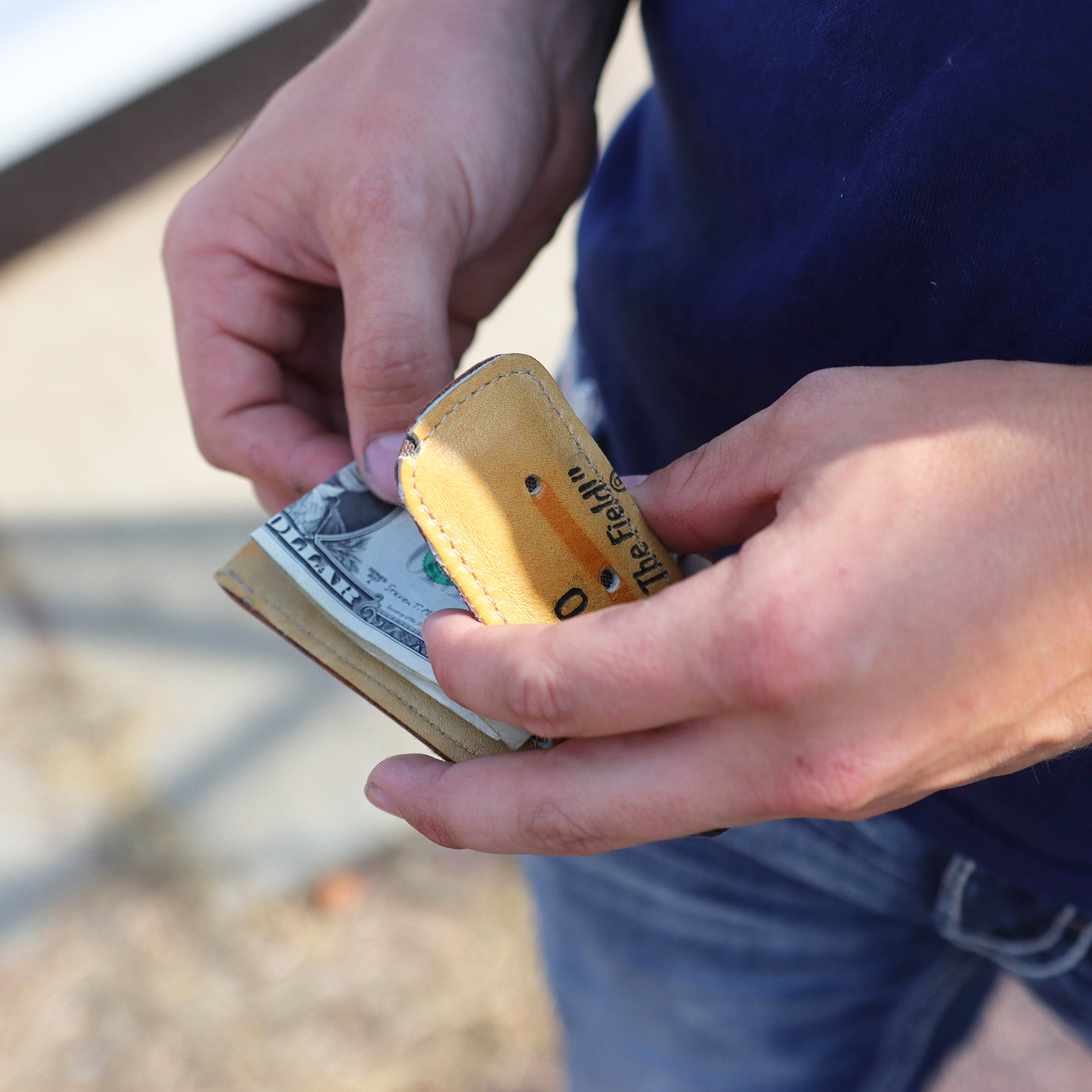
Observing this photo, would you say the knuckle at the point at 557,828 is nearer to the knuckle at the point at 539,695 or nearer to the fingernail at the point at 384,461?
the knuckle at the point at 539,695

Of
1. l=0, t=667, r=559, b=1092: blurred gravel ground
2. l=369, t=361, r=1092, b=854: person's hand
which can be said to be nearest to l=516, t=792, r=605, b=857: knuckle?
l=369, t=361, r=1092, b=854: person's hand

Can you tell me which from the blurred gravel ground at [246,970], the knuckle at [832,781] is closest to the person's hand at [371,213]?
the knuckle at [832,781]

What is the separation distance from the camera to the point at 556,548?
0.71 m

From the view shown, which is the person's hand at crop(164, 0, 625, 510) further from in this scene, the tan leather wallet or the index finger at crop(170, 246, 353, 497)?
the tan leather wallet

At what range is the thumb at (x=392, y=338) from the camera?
847 millimetres

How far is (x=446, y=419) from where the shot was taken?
27.0 inches

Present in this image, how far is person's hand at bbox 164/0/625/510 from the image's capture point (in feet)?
2.83

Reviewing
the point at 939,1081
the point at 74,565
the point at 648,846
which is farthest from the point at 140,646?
the point at 939,1081

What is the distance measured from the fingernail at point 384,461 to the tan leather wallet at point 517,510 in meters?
0.20

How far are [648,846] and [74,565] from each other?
1.68m

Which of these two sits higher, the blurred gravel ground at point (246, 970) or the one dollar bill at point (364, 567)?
the one dollar bill at point (364, 567)

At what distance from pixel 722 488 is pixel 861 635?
0.18 meters

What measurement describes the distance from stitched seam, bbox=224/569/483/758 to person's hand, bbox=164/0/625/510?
148 millimetres

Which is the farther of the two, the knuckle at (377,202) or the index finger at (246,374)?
the index finger at (246,374)
